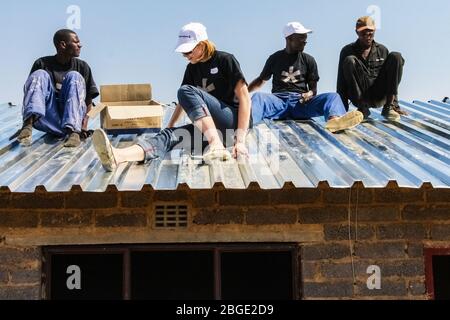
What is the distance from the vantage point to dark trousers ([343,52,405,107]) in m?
8.05

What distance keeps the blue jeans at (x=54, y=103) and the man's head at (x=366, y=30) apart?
3.18m

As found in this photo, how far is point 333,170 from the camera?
228 inches

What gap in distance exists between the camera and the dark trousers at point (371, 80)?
26.4 ft

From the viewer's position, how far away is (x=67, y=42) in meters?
7.47

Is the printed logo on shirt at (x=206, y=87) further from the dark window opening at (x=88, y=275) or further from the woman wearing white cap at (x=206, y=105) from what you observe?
the dark window opening at (x=88, y=275)

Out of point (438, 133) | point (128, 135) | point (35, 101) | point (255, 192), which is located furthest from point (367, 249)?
point (35, 101)

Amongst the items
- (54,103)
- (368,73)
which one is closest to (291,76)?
(368,73)

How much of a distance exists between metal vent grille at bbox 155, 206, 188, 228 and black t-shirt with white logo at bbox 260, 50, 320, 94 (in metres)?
2.78

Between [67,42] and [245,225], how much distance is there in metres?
2.92

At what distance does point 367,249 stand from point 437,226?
0.64 metres

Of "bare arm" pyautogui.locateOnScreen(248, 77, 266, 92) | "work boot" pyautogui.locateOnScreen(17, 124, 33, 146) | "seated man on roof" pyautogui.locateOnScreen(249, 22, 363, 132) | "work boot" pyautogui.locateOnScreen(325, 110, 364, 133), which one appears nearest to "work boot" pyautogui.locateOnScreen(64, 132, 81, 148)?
"work boot" pyautogui.locateOnScreen(17, 124, 33, 146)

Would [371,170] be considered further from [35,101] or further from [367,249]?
[35,101]

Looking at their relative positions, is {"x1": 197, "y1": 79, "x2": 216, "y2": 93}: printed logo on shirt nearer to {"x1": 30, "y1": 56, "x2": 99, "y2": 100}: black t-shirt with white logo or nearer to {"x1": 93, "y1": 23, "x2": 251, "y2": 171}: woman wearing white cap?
{"x1": 93, "y1": 23, "x2": 251, "y2": 171}: woman wearing white cap

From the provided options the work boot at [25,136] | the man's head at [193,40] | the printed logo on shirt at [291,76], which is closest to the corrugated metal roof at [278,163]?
the work boot at [25,136]
